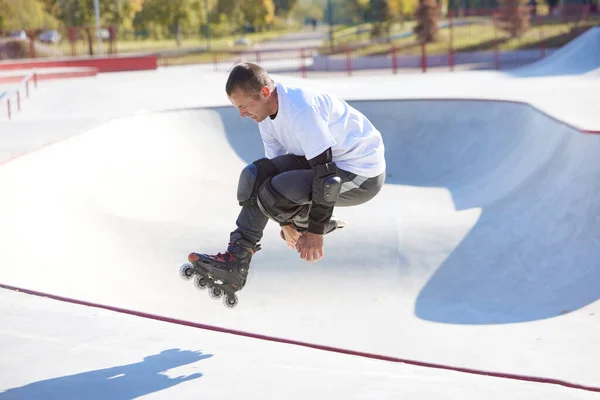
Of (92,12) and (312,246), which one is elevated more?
(92,12)

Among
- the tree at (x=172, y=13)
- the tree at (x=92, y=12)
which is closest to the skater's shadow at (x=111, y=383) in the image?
the tree at (x=92, y=12)

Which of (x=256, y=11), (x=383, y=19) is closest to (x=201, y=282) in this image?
(x=383, y=19)

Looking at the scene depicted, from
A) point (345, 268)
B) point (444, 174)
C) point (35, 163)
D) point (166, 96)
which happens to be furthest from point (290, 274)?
point (166, 96)

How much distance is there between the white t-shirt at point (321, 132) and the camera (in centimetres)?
435

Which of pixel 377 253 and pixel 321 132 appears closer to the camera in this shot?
pixel 321 132

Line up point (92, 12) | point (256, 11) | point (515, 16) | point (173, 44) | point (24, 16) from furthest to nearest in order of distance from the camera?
1. point (256, 11)
2. point (173, 44)
3. point (24, 16)
4. point (92, 12)
5. point (515, 16)

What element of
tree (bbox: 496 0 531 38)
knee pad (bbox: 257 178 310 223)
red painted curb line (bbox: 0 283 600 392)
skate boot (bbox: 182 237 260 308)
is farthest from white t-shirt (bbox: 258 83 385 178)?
tree (bbox: 496 0 531 38)

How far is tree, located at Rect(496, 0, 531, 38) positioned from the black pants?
3319cm

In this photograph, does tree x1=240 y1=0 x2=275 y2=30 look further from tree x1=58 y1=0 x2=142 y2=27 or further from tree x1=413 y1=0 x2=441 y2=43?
tree x1=413 y1=0 x2=441 y2=43

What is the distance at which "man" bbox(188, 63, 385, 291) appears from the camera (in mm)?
4379

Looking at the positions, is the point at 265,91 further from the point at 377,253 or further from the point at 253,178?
the point at 377,253

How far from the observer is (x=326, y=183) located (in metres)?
4.45

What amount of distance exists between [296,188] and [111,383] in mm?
1454

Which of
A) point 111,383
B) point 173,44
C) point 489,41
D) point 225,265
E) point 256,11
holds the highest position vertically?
point 256,11
